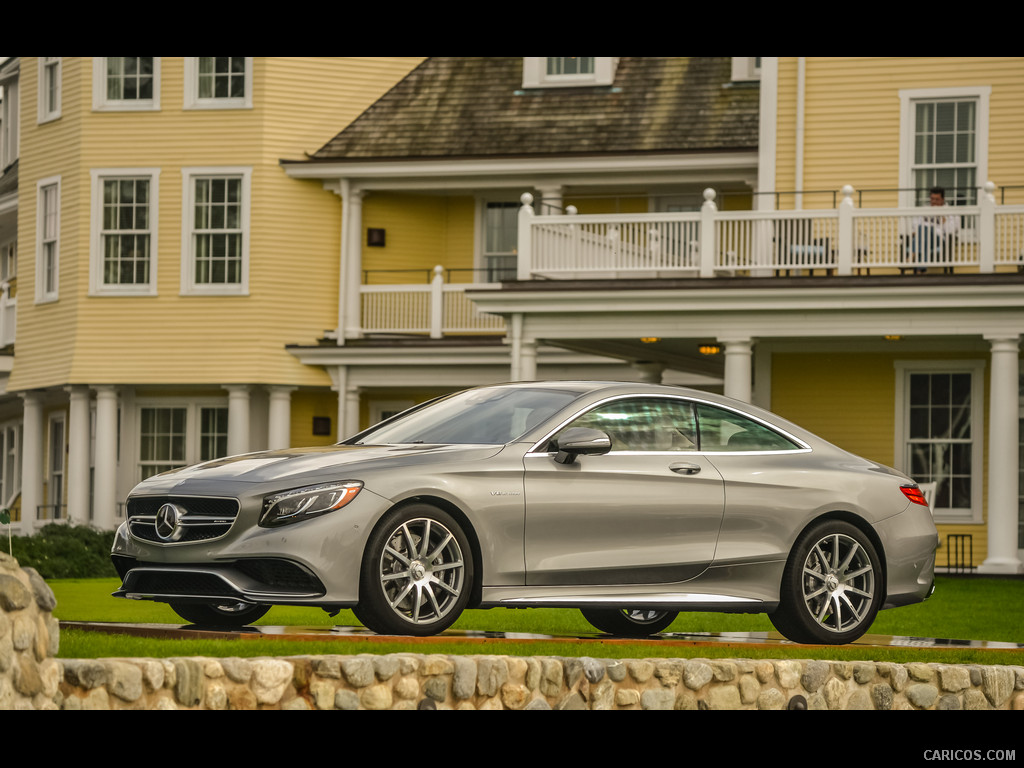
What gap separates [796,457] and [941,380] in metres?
14.1

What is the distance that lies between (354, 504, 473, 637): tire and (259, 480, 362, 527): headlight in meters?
0.28

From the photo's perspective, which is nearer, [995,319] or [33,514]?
[995,319]

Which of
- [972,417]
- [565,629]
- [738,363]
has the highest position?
[738,363]

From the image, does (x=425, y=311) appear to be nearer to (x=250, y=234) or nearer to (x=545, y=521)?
(x=250, y=234)

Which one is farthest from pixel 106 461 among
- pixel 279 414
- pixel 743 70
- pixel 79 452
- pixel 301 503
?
pixel 301 503

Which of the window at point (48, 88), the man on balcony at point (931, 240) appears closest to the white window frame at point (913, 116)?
the man on balcony at point (931, 240)

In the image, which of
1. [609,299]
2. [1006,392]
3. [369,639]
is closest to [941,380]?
[1006,392]

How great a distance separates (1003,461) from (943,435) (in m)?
3.64

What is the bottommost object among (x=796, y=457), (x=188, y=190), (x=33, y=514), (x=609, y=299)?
(x=33, y=514)

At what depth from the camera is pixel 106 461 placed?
27859mm

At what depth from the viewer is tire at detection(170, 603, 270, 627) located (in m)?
10.8

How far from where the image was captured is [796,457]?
36.5 feet

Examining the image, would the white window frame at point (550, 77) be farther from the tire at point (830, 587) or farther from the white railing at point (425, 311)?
the tire at point (830, 587)
